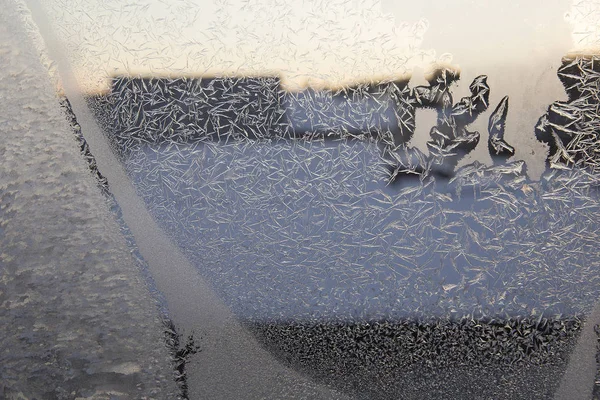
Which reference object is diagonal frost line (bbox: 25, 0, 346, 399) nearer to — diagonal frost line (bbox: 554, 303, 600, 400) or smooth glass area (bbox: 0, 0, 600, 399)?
smooth glass area (bbox: 0, 0, 600, 399)

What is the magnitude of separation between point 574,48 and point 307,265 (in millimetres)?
377

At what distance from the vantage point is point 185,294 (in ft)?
1.84

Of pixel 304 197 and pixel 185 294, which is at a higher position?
pixel 304 197

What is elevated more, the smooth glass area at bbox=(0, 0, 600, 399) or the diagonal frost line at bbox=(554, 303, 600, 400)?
the smooth glass area at bbox=(0, 0, 600, 399)

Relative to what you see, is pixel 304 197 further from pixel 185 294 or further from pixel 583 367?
pixel 583 367

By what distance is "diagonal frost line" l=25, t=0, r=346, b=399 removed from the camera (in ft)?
1.83

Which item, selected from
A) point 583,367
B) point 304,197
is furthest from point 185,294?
point 583,367

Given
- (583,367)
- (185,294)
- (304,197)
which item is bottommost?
(583,367)

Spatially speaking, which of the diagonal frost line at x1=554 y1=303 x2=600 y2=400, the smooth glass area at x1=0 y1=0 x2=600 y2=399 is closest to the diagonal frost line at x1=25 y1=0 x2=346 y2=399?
the smooth glass area at x1=0 y1=0 x2=600 y2=399

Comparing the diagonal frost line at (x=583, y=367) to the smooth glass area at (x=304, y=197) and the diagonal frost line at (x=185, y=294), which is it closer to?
the smooth glass area at (x=304, y=197)

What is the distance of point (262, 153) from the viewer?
548 millimetres

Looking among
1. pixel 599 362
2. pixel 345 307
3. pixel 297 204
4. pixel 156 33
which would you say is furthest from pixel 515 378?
pixel 156 33

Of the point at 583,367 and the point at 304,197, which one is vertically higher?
the point at 304,197

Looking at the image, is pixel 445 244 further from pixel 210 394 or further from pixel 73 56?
pixel 73 56
